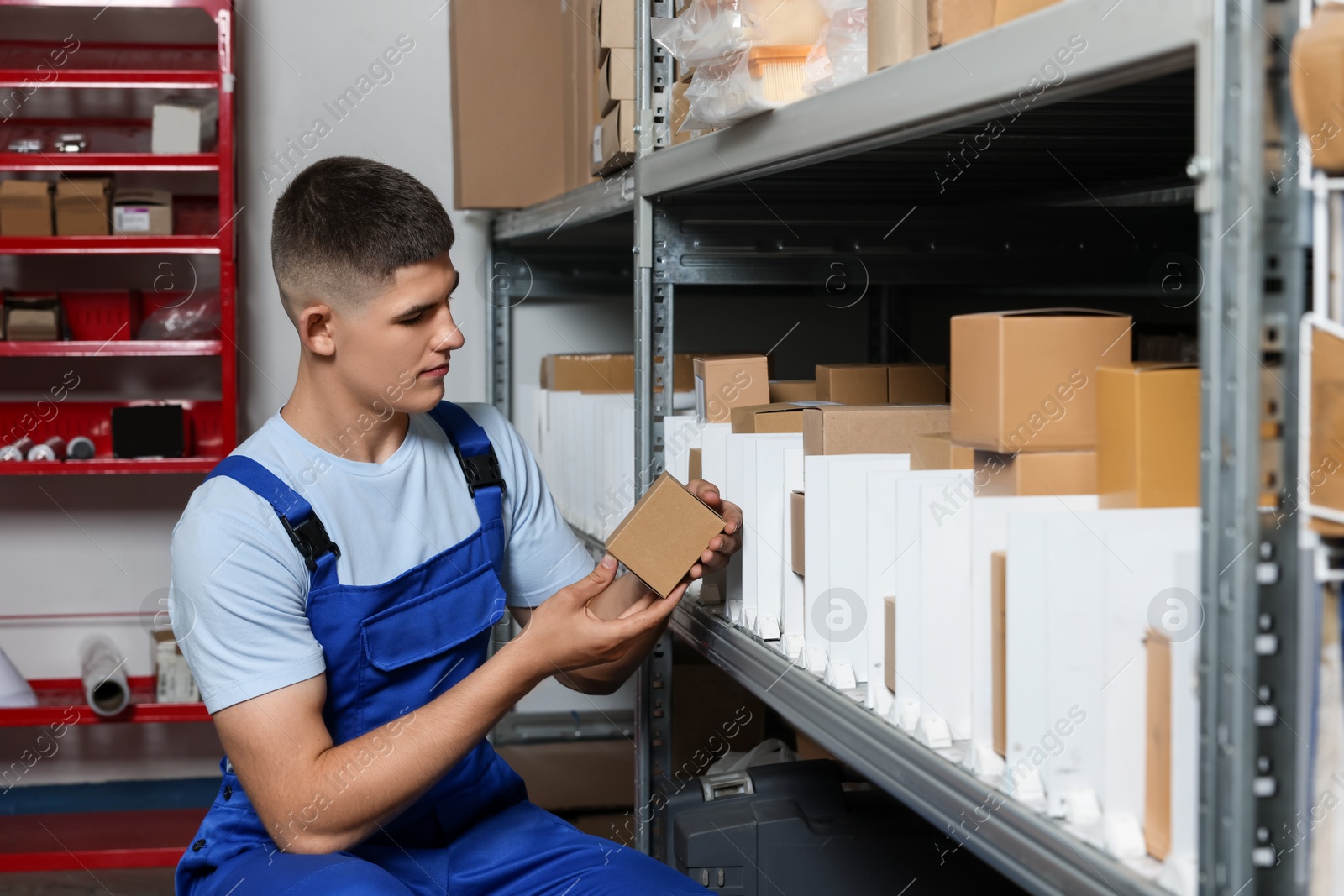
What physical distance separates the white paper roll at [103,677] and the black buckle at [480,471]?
57.8 inches

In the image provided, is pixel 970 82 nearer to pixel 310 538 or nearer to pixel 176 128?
pixel 310 538

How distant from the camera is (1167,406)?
821 mm

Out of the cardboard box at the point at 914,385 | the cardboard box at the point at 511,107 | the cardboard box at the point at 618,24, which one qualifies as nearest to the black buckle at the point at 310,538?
the cardboard box at the point at 914,385

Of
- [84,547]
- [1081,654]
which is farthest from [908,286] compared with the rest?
[84,547]

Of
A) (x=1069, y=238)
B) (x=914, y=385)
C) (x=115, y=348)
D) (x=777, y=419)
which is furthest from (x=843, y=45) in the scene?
(x=115, y=348)

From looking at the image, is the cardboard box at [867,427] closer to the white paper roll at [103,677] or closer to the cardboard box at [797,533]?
the cardboard box at [797,533]

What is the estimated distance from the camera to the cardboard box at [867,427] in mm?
1222

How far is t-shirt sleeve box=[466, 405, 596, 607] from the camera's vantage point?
1.74 metres

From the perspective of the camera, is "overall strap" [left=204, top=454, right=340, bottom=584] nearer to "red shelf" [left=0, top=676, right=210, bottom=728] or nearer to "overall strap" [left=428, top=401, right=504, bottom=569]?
"overall strap" [left=428, top=401, right=504, bottom=569]

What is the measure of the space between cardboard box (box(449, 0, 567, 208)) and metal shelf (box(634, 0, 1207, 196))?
1253 millimetres

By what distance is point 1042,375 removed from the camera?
0.94 m

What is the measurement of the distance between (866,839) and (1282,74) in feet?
3.74

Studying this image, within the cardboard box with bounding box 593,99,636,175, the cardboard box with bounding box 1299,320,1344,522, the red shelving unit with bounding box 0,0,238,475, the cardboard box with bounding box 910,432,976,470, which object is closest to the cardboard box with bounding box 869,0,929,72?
the cardboard box with bounding box 910,432,976,470

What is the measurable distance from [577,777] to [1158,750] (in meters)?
2.23
